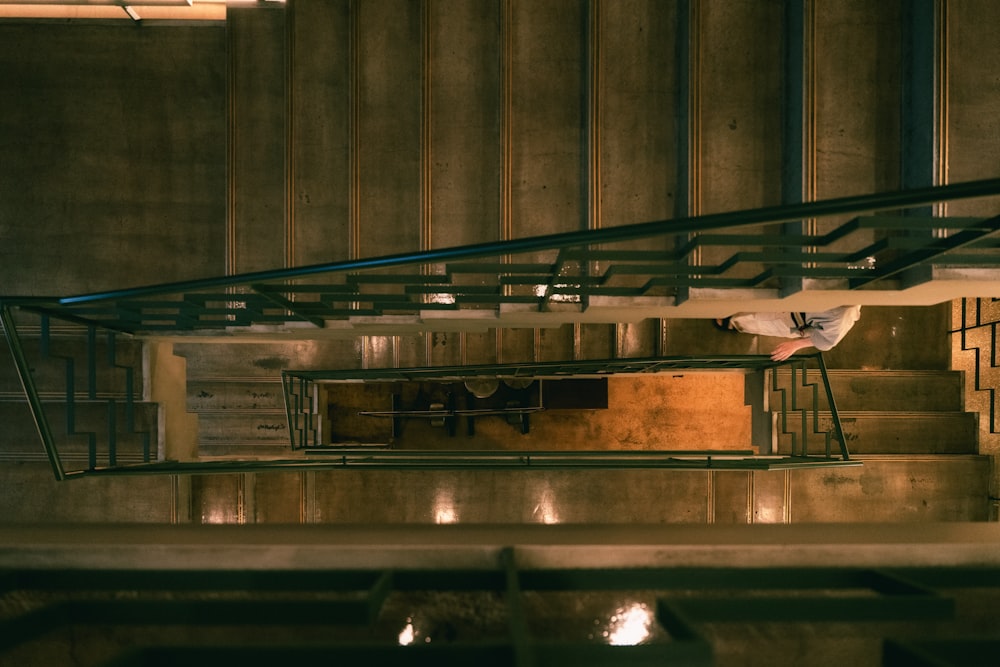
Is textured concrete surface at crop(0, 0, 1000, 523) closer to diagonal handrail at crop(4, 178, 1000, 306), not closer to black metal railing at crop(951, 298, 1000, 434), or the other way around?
black metal railing at crop(951, 298, 1000, 434)

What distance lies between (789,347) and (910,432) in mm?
2083

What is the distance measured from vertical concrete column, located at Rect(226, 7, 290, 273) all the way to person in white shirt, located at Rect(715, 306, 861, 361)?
3.28m

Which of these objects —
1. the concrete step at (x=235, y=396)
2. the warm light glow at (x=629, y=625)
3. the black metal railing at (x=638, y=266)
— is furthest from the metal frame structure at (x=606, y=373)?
the warm light glow at (x=629, y=625)

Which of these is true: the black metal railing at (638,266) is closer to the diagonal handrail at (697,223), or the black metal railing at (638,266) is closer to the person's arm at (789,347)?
the diagonal handrail at (697,223)

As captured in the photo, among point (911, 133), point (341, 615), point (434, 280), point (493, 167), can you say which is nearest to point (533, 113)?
point (493, 167)

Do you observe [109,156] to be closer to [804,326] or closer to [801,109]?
[801,109]

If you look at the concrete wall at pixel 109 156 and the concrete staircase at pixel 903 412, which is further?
the concrete staircase at pixel 903 412

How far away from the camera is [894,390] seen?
5.04 meters

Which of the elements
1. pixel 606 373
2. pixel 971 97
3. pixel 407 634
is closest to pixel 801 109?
pixel 971 97

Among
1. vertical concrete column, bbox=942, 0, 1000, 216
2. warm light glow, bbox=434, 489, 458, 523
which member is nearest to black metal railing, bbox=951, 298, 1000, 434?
vertical concrete column, bbox=942, 0, 1000, 216

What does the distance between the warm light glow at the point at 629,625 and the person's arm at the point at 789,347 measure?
2725 millimetres

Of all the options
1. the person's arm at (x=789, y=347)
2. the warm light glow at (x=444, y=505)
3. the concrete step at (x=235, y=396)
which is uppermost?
the person's arm at (x=789, y=347)

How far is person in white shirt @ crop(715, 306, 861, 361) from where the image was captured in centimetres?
355

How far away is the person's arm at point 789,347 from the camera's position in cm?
395
